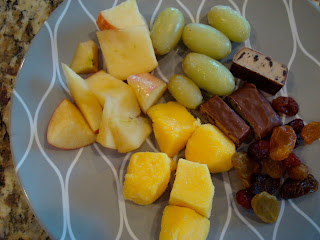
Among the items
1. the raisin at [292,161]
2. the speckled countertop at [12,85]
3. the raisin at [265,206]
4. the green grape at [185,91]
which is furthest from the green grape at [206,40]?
the speckled countertop at [12,85]

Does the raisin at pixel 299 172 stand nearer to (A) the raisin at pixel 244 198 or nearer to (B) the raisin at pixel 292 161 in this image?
(B) the raisin at pixel 292 161

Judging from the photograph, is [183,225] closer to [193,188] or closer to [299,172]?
[193,188]

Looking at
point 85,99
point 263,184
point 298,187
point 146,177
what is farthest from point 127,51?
point 298,187

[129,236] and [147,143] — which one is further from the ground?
[147,143]

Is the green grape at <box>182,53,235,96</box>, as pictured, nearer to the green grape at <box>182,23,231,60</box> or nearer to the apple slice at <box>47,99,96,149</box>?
the green grape at <box>182,23,231,60</box>

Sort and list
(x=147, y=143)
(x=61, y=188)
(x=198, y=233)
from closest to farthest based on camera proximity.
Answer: (x=198, y=233), (x=61, y=188), (x=147, y=143)

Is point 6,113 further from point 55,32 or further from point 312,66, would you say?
point 312,66

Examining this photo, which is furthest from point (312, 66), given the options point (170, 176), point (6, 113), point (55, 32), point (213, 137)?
point (6, 113)
